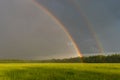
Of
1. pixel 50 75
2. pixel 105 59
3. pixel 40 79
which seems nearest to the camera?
pixel 40 79

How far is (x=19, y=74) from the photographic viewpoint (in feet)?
89.0

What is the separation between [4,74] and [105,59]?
2988 inches

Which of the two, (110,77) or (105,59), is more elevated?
(105,59)

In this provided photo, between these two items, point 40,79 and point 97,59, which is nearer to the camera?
point 40,79

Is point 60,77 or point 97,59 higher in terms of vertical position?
point 97,59

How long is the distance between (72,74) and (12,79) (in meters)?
6.41

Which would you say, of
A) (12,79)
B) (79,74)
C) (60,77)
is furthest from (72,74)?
(12,79)

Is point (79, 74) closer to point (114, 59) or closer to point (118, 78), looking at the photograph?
point (118, 78)

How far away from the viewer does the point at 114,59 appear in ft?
330

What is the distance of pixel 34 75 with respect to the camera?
85.5ft

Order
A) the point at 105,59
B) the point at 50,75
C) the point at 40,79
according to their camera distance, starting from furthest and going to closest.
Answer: the point at 105,59, the point at 50,75, the point at 40,79

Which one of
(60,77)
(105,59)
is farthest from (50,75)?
(105,59)

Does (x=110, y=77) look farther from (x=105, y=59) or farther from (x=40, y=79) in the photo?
(x=105, y=59)

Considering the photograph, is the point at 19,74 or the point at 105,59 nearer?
the point at 19,74
